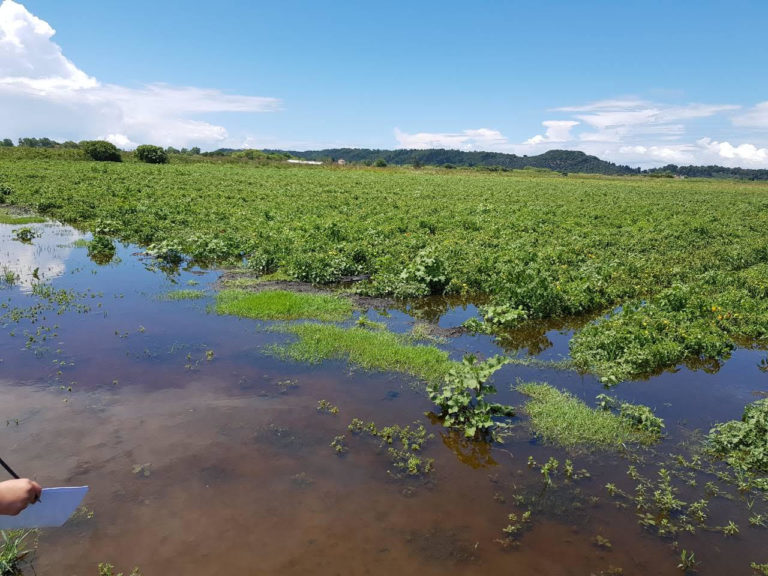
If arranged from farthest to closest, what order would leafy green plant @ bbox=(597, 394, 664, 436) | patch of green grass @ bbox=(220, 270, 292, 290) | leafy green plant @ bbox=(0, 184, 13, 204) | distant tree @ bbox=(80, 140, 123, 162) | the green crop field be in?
1. distant tree @ bbox=(80, 140, 123, 162)
2. leafy green plant @ bbox=(0, 184, 13, 204)
3. patch of green grass @ bbox=(220, 270, 292, 290)
4. the green crop field
5. leafy green plant @ bbox=(597, 394, 664, 436)

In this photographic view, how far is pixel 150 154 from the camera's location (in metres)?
70.2

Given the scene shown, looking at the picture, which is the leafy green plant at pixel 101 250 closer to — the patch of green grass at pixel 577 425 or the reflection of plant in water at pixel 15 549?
the reflection of plant in water at pixel 15 549

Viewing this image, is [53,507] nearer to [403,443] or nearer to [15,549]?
[15,549]

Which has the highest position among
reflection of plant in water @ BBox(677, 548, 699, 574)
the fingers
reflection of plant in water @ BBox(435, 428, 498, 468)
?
the fingers

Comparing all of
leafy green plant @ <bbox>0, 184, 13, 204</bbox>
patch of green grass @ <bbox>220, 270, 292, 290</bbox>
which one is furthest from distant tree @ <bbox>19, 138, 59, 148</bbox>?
patch of green grass @ <bbox>220, 270, 292, 290</bbox>

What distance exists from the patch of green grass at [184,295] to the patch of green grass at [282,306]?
57 cm

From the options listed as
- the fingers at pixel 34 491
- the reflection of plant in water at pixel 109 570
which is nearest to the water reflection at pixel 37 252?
the reflection of plant in water at pixel 109 570

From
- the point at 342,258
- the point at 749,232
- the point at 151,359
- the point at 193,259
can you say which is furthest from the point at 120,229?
the point at 749,232

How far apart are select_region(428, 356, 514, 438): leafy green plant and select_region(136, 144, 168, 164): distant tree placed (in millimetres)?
73751

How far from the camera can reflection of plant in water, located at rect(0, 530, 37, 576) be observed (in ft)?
15.6

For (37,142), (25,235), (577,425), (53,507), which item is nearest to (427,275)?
(577,425)

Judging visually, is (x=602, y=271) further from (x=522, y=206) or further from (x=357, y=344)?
(x=522, y=206)

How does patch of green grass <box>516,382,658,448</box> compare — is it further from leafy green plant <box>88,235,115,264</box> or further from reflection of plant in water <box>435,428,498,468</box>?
leafy green plant <box>88,235,115,264</box>

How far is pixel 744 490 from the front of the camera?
641cm
